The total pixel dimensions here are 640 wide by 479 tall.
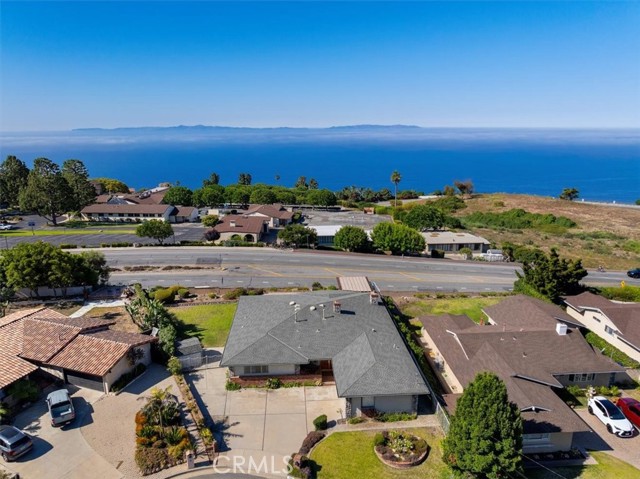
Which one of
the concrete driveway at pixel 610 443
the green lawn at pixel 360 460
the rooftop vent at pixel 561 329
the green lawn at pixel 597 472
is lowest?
the concrete driveway at pixel 610 443

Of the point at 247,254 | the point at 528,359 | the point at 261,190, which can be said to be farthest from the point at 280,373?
the point at 261,190

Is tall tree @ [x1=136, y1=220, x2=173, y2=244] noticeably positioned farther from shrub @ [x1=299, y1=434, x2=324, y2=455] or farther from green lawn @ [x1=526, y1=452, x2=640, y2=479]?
green lawn @ [x1=526, y1=452, x2=640, y2=479]

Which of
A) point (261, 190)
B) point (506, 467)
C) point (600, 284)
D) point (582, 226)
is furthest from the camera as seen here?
point (261, 190)

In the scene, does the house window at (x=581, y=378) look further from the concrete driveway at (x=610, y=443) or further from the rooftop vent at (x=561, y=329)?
the concrete driveway at (x=610, y=443)

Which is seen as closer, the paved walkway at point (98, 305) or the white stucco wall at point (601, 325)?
the white stucco wall at point (601, 325)

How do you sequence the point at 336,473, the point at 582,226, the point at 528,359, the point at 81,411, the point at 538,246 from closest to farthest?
the point at 336,473
the point at 81,411
the point at 528,359
the point at 538,246
the point at 582,226

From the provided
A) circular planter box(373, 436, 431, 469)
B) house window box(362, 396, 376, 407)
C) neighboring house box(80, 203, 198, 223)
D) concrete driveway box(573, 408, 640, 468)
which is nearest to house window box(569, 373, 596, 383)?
concrete driveway box(573, 408, 640, 468)

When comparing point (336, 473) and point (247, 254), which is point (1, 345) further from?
point (247, 254)

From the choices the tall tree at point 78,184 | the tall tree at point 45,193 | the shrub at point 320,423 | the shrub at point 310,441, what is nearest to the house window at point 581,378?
the shrub at point 320,423
